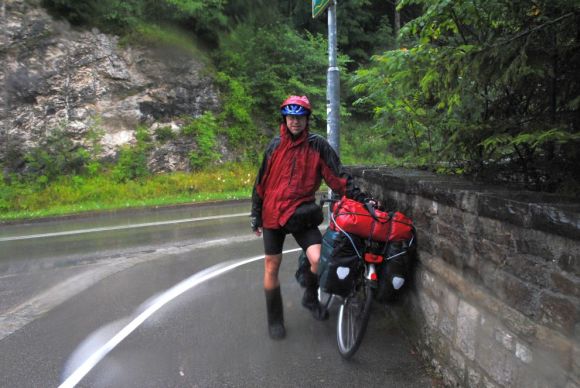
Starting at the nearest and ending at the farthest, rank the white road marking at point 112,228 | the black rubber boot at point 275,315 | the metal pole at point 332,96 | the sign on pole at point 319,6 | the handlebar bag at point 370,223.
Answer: the handlebar bag at point 370,223 → the black rubber boot at point 275,315 → the sign on pole at point 319,6 → the metal pole at point 332,96 → the white road marking at point 112,228

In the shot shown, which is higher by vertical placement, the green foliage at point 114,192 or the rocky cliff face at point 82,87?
the rocky cliff face at point 82,87

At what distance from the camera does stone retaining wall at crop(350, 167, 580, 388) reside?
2.22 metres

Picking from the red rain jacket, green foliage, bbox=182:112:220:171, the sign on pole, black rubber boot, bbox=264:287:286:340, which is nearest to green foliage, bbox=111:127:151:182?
green foliage, bbox=182:112:220:171

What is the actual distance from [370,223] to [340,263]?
1.21 ft

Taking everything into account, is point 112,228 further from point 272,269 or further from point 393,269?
point 393,269

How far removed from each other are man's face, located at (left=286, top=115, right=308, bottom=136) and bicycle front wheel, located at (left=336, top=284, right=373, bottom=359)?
1378 mm

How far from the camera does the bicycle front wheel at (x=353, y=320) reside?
3637mm

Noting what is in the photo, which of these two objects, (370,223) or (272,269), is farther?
(272,269)

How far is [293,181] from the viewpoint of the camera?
13.3ft

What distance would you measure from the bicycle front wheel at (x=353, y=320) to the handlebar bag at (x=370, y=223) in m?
0.42

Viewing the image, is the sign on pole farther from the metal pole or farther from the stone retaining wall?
the stone retaining wall

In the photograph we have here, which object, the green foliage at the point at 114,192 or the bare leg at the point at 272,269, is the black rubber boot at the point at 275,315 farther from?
the green foliage at the point at 114,192

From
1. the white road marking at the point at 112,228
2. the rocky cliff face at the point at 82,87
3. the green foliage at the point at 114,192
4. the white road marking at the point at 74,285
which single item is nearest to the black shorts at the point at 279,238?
the white road marking at the point at 74,285

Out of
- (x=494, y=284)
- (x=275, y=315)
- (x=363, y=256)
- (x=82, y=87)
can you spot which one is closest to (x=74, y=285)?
(x=275, y=315)
